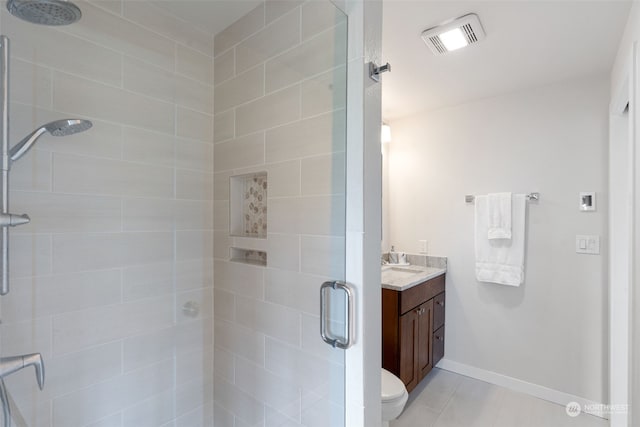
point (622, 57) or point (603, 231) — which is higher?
point (622, 57)

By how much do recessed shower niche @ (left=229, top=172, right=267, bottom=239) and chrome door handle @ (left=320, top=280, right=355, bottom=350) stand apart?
0.41 metres

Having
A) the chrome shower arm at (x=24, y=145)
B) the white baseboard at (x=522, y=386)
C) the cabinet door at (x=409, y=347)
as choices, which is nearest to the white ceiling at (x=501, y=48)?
the chrome shower arm at (x=24, y=145)

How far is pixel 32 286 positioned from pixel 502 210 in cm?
283

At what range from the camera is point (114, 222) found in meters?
1.31

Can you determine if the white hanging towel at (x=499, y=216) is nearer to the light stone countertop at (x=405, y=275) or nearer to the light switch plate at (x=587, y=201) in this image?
the light switch plate at (x=587, y=201)

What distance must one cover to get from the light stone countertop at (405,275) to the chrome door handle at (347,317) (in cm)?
106

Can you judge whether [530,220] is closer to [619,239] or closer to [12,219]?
[619,239]

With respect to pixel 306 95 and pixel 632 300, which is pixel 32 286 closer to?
pixel 306 95

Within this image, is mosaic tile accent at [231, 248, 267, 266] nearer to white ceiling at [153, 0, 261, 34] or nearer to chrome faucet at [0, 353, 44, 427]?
chrome faucet at [0, 353, 44, 427]

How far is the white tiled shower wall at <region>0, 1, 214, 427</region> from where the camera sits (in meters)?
1.09

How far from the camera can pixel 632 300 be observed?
1.32m

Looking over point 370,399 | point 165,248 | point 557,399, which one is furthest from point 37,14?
point 557,399

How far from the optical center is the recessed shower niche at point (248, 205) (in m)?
1.41

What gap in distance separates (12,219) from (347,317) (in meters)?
1.15
